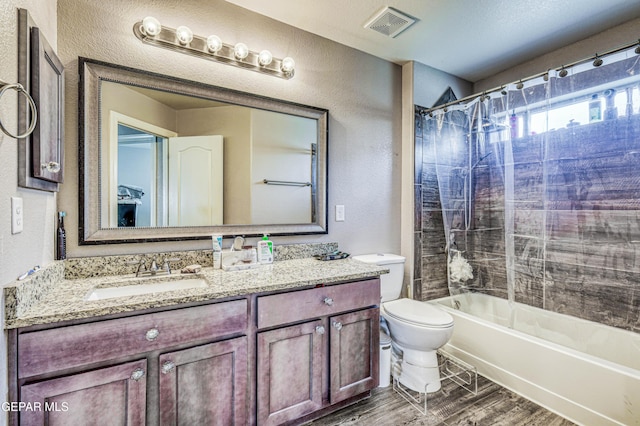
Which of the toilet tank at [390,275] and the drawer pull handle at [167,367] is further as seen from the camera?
the toilet tank at [390,275]

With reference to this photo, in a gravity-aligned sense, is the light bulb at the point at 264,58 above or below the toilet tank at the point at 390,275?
above

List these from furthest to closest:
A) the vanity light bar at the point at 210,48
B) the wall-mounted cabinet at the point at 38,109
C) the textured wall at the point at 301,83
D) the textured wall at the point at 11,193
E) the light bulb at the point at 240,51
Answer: the light bulb at the point at 240,51 → the vanity light bar at the point at 210,48 → the textured wall at the point at 301,83 → the wall-mounted cabinet at the point at 38,109 → the textured wall at the point at 11,193

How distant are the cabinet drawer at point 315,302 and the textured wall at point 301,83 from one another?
595mm

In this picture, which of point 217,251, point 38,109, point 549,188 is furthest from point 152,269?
point 549,188

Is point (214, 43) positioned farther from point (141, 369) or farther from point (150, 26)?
point (141, 369)

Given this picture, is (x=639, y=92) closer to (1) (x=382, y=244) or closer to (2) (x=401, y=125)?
(2) (x=401, y=125)

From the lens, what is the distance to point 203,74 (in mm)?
1725

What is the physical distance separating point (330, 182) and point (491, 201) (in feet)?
4.97

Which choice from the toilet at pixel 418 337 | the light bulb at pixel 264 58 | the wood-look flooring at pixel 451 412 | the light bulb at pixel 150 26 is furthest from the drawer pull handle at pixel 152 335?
the light bulb at pixel 264 58

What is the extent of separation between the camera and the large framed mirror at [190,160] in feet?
4.85

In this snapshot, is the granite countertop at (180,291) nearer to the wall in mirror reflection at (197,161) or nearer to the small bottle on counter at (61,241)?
the small bottle on counter at (61,241)

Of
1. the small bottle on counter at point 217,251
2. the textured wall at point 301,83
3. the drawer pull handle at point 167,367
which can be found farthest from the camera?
the small bottle on counter at point 217,251

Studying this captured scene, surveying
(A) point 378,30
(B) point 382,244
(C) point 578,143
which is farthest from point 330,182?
(C) point 578,143

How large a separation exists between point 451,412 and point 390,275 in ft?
2.99
